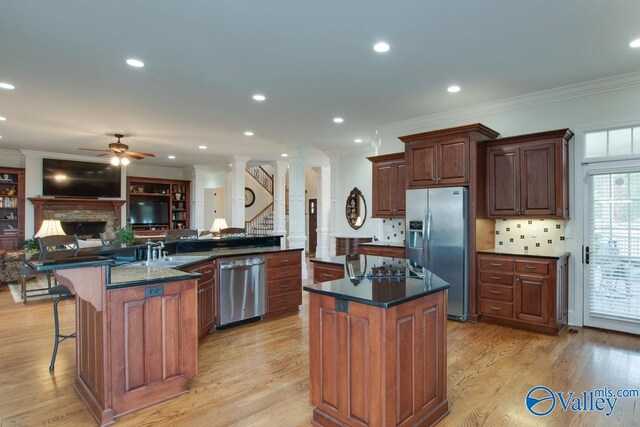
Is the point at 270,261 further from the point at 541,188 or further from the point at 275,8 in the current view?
the point at 541,188

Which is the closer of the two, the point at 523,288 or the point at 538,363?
the point at 538,363

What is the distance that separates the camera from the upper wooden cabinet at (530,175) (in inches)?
163

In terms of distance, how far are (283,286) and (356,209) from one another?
343 cm

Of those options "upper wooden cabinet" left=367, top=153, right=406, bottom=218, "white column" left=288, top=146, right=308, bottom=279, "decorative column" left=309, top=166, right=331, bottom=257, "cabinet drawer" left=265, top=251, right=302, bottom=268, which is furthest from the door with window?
"decorative column" left=309, top=166, right=331, bottom=257

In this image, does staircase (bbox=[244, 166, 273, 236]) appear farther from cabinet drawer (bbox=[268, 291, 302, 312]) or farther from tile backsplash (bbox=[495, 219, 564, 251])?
tile backsplash (bbox=[495, 219, 564, 251])

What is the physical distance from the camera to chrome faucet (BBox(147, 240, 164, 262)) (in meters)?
3.42

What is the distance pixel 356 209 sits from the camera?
25.6 feet

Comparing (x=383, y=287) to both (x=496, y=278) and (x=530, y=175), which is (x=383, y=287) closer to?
(x=496, y=278)

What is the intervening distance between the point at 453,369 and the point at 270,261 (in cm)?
243

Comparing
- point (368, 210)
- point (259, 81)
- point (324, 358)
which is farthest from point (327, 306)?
point (368, 210)

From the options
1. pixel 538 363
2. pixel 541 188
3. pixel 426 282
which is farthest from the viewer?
pixel 541 188

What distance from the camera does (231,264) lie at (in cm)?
418

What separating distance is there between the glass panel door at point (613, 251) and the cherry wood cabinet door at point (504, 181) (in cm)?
75

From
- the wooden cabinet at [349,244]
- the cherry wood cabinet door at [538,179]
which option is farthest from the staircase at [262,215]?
the cherry wood cabinet door at [538,179]
